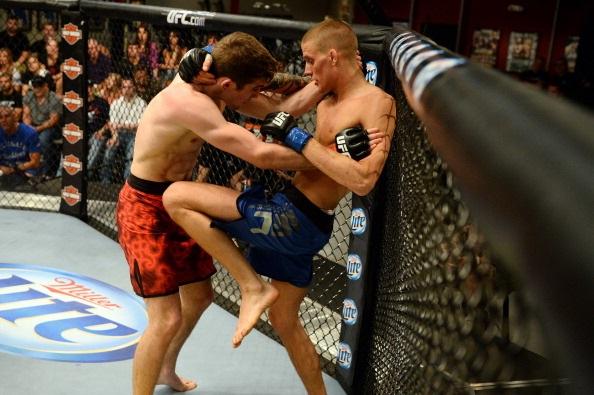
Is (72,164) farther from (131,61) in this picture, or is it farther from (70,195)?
(131,61)

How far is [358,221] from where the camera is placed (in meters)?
2.34

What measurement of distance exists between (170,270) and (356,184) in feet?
2.28

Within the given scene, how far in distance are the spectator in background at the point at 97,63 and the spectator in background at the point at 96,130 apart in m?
0.11

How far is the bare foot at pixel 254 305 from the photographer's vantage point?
1.73 meters

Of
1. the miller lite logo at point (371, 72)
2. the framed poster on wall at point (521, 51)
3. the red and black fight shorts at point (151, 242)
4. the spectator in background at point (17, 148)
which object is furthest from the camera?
the framed poster on wall at point (521, 51)

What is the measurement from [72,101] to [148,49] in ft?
1.92

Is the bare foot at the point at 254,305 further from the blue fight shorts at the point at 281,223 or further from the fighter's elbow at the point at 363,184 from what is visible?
the fighter's elbow at the point at 363,184

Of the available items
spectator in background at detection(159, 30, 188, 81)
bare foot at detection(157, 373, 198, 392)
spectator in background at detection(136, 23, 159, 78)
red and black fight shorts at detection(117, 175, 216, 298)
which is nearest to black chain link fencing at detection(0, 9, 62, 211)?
spectator in background at detection(136, 23, 159, 78)

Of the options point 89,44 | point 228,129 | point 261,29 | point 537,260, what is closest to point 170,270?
point 228,129

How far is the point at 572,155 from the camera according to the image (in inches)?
11.0

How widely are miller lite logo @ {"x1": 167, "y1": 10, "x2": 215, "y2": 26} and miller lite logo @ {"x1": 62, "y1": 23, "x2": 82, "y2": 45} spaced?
Result: 108 cm

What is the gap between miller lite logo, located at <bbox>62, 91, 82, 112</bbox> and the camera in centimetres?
406

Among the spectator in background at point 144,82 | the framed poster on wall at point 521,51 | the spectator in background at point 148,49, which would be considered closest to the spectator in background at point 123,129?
the spectator in background at point 144,82

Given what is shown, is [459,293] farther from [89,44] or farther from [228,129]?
[89,44]
